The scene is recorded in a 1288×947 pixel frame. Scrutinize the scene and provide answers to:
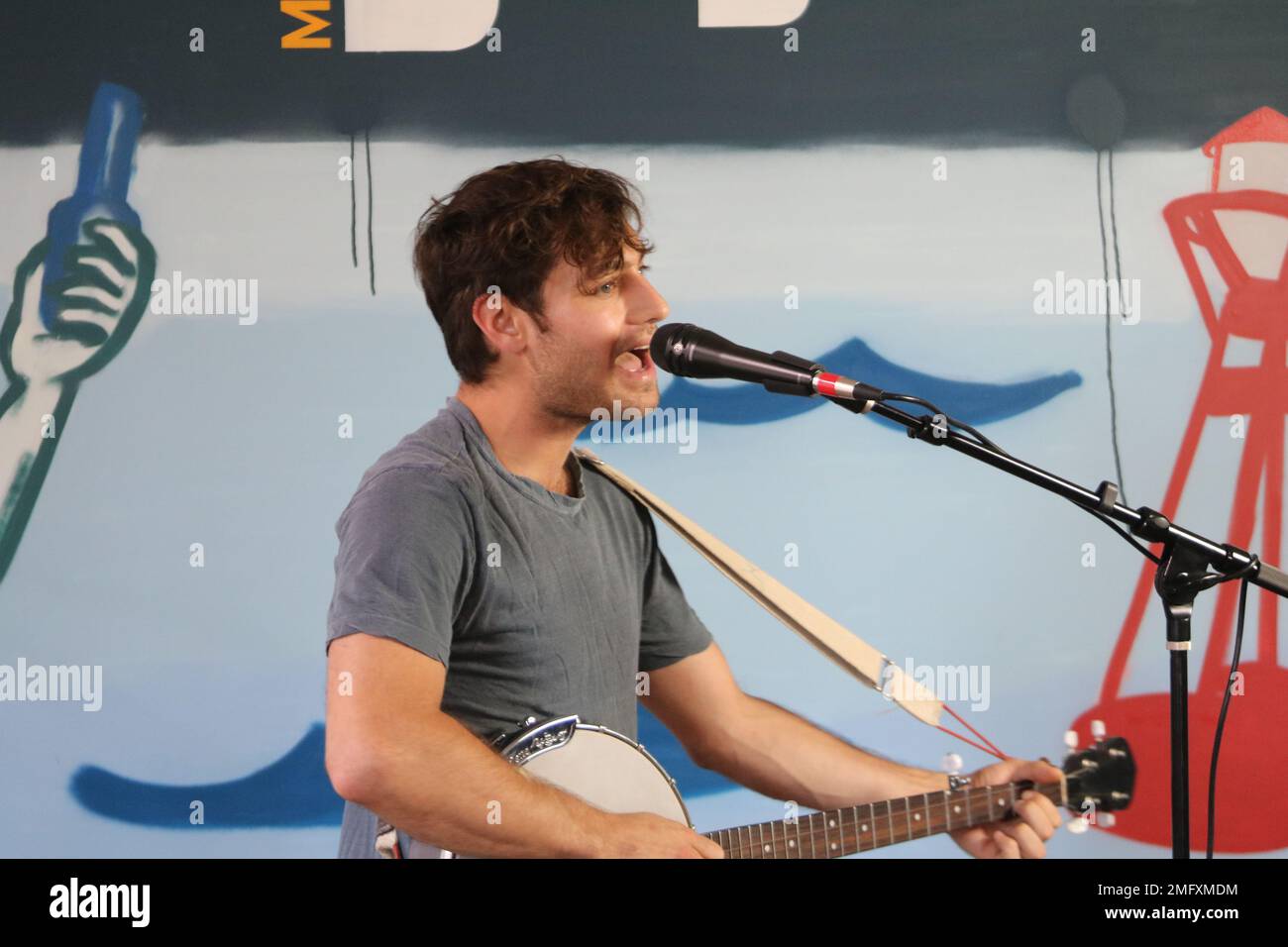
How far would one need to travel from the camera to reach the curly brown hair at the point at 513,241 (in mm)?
2252

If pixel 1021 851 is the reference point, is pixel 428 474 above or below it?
above

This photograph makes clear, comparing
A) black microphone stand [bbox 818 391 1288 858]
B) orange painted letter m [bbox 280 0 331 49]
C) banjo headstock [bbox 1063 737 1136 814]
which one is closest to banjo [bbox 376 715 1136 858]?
banjo headstock [bbox 1063 737 1136 814]

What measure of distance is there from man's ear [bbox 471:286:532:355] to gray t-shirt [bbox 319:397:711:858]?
16 centimetres

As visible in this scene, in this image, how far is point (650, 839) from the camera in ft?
6.53

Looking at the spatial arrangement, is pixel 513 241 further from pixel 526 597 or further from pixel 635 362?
pixel 526 597

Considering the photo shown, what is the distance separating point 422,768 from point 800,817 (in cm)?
66

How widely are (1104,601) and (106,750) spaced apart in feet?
8.18

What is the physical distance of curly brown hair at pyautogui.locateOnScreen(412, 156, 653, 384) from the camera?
225 centimetres

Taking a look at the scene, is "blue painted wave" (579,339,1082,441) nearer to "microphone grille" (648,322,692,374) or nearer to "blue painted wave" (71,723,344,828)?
"blue painted wave" (71,723,344,828)

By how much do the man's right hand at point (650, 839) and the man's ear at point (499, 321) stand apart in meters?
0.81

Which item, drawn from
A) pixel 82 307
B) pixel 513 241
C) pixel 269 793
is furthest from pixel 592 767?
pixel 82 307
